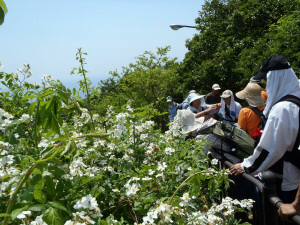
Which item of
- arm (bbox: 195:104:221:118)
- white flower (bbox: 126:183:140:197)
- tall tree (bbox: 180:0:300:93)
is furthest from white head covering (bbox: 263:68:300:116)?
tall tree (bbox: 180:0:300:93)

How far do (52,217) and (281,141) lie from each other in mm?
2006

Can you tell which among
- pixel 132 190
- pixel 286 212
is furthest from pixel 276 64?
pixel 132 190

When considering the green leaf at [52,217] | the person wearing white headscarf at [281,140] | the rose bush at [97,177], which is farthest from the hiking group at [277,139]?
the green leaf at [52,217]

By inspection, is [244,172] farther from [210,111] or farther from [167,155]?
[210,111]

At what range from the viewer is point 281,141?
7.70ft

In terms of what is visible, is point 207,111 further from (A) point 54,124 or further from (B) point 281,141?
(A) point 54,124

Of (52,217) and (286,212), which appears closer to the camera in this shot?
(52,217)

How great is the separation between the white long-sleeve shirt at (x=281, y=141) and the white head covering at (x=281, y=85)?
0.85 ft

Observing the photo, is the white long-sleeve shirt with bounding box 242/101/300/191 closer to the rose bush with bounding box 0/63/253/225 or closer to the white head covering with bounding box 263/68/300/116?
the white head covering with bounding box 263/68/300/116

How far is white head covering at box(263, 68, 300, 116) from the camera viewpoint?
2.61 m

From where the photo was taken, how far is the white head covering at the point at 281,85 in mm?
2613

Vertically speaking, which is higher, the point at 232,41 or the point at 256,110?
the point at 232,41

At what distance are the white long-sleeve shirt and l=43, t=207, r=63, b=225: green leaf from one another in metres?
1.96

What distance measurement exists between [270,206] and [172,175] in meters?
0.75
